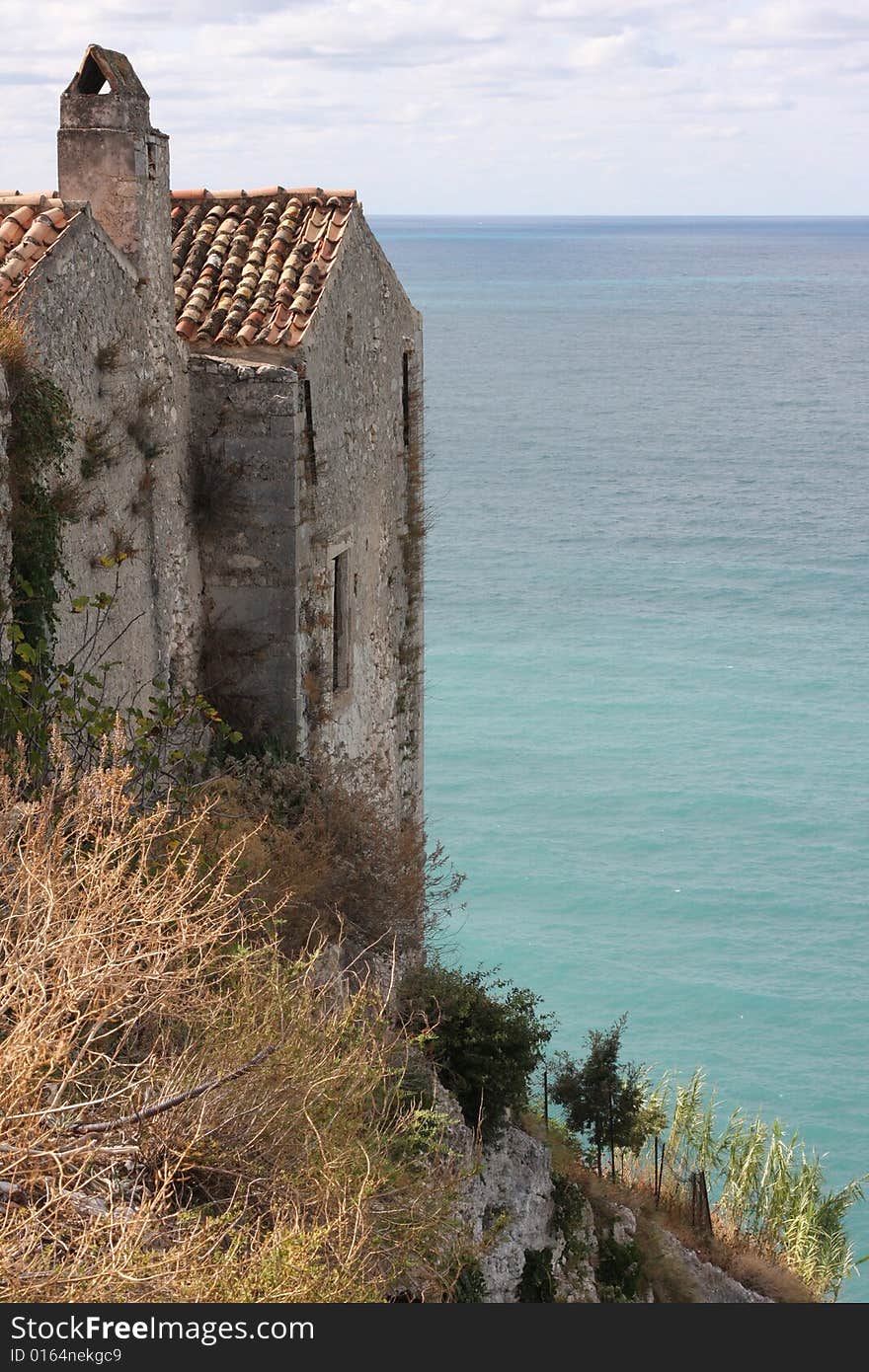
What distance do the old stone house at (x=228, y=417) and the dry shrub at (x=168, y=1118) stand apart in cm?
397

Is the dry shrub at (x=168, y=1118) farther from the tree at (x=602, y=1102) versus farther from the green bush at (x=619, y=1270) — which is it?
the tree at (x=602, y=1102)

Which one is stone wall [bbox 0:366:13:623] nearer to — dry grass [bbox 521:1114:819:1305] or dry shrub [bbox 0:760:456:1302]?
dry shrub [bbox 0:760:456:1302]

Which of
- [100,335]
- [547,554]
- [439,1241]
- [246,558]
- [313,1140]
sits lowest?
[439,1241]

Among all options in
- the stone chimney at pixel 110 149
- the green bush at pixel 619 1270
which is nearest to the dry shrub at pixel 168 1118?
the green bush at pixel 619 1270

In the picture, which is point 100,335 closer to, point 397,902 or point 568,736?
point 397,902

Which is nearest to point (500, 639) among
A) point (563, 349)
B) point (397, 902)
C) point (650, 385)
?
point (397, 902)

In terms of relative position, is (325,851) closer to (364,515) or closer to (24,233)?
(364,515)

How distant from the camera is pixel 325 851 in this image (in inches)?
533

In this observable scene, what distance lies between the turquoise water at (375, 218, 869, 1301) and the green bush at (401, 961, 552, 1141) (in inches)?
496

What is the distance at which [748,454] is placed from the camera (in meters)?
97.2

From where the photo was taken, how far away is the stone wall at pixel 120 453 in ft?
38.2

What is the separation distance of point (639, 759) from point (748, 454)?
54.7m

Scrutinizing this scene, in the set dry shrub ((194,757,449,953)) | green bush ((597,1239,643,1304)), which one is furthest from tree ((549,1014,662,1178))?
dry shrub ((194,757,449,953))

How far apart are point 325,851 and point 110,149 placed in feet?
19.7
